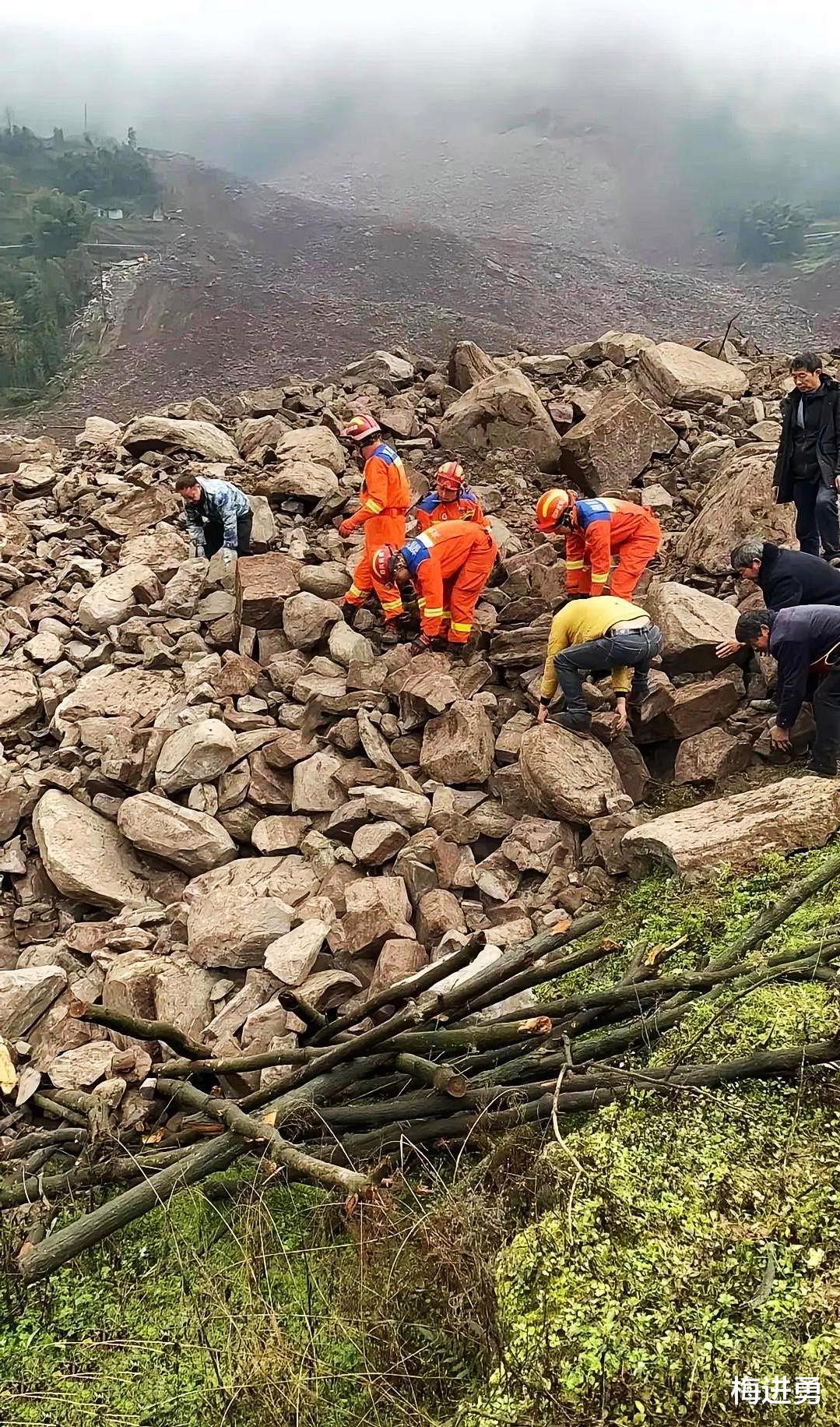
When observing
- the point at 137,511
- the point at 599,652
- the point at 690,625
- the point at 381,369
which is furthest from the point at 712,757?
the point at 381,369

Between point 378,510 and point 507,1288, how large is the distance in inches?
251

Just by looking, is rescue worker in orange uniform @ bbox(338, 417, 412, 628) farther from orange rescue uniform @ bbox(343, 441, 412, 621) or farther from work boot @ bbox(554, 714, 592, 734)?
work boot @ bbox(554, 714, 592, 734)

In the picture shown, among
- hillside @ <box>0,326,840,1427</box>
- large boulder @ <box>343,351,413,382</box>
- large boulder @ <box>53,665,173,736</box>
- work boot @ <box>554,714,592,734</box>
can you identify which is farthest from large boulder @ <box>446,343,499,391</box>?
work boot @ <box>554,714,592,734</box>

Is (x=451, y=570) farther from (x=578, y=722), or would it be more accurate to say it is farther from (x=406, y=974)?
(x=406, y=974)

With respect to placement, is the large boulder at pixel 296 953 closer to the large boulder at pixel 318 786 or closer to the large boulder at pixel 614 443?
the large boulder at pixel 318 786

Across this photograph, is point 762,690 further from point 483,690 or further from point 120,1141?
point 120,1141

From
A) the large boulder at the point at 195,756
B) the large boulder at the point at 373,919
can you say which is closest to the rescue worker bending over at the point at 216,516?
the large boulder at the point at 195,756

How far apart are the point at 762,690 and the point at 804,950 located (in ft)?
11.2

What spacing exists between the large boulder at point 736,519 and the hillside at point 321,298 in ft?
32.8

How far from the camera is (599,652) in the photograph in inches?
223

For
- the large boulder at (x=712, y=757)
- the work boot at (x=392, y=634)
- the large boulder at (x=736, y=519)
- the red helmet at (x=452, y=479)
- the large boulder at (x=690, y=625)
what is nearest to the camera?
the large boulder at (x=712, y=757)

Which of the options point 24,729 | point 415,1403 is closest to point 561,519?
point 24,729

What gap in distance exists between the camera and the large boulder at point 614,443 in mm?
9453

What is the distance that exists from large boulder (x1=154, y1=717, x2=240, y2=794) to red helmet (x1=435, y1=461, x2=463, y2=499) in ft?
9.27
